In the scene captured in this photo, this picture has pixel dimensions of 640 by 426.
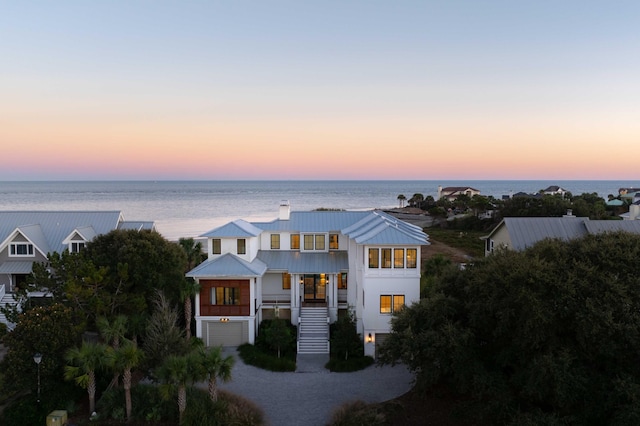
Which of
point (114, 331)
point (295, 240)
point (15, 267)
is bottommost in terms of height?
point (114, 331)

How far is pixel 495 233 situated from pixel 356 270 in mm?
12334

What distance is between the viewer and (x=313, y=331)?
84.2 ft

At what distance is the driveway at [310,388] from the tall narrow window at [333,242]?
9.53 m

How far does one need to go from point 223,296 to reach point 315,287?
5.86 meters

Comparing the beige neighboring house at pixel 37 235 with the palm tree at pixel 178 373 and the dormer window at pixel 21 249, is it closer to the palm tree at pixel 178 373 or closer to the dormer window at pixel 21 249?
the dormer window at pixel 21 249

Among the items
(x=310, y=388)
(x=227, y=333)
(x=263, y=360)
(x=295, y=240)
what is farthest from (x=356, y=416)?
(x=295, y=240)

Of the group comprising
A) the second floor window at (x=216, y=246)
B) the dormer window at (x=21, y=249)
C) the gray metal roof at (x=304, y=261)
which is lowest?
the gray metal roof at (x=304, y=261)

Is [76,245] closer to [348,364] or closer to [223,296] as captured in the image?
[223,296]

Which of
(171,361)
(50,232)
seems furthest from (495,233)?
(50,232)

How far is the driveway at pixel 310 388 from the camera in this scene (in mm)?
17719

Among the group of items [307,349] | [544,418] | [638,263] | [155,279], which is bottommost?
[307,349]

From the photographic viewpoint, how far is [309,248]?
30984mm

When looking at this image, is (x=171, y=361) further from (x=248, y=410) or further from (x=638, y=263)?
(x=638, y=263)

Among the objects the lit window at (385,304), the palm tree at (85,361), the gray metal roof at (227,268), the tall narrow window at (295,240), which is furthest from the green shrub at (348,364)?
the palm tree at (85,361)
